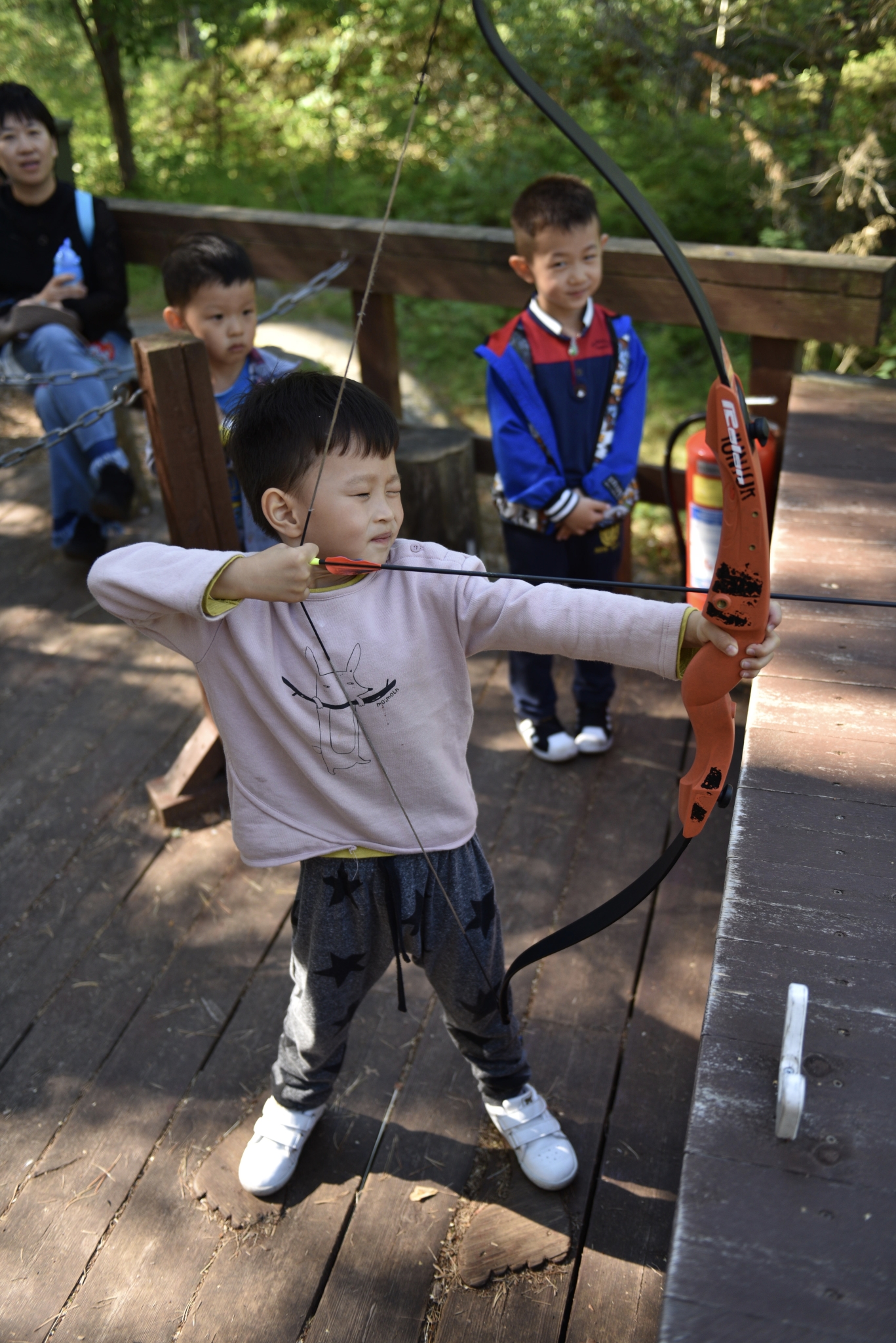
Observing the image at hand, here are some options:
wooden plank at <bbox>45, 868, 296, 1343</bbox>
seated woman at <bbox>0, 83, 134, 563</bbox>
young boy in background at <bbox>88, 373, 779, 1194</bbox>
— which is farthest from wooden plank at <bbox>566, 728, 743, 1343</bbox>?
seated woman at <bbox>0, 83, 134, 563</bbox>

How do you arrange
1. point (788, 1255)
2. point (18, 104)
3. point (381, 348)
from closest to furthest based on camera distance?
point (788, 1255) → point (18, 104) → point (381, 348)

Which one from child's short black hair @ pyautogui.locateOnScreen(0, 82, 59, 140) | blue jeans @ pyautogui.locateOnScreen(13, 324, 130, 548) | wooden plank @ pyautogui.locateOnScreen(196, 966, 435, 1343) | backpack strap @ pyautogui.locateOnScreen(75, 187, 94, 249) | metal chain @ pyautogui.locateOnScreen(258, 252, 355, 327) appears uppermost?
child's short black hair @ pyautogui.locateOnScreen(0, 82, 59, 140)

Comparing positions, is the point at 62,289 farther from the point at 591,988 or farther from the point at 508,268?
the point at 591,988

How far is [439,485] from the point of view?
313cm

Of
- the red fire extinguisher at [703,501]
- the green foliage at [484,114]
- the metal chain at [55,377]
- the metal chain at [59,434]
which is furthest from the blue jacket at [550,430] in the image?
the green foliage at [484,114]

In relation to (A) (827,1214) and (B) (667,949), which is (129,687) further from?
(A) (827,1214)

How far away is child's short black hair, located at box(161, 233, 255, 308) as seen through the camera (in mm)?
2346

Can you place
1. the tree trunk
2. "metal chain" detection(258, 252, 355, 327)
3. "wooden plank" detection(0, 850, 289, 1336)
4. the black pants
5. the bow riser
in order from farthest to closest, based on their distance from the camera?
the tree trunk
"metal chain" detection(258, 252, 355, 327)
"wooden plank" detection(0, 850, 289, 1336)
the black pants
the bow riser

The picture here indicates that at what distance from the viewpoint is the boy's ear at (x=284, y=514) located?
133 centimetres

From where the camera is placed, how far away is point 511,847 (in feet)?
7.96

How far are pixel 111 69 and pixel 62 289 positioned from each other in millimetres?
3690

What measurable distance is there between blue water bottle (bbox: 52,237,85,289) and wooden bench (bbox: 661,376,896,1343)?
2.37 metres

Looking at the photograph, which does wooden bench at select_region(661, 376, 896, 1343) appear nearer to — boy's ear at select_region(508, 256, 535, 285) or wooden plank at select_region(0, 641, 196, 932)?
boy's ear at select_region(508, 256, 535, 285)

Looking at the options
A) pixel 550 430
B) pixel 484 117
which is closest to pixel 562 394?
pixel 550 430
